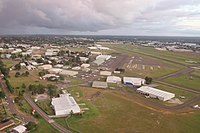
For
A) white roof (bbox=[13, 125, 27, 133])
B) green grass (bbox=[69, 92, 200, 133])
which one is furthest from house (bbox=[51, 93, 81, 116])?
white roof (bbox=[13, 125, 27, 133])


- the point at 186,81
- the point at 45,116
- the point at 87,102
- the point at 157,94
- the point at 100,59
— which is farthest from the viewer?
the point at 100,59

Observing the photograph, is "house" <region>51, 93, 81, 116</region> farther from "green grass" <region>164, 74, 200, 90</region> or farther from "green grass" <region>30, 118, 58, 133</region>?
"green grass" <region>164, 74, 200, 90</region>

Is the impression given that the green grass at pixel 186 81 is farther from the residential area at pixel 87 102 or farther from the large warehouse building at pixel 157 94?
the large warehouse building at pixel 157 94

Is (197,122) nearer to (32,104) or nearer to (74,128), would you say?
(74,128)

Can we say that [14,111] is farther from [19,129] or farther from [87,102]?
[87,102]

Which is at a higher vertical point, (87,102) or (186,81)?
(186,81)

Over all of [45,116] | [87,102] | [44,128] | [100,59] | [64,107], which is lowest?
[44,128]

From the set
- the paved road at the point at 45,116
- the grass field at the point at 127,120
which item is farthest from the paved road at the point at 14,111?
the grass field at the point at 127,120

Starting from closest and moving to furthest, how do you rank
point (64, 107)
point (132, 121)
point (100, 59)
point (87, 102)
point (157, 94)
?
point (132, 121), point (64, 107), point (87, 102), point (157, 94), point (100, 59)

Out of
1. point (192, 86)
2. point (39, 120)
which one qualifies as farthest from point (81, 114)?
point (192, 86)

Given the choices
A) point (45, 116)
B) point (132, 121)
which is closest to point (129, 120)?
point (132, 121)
